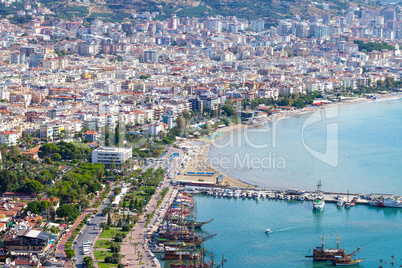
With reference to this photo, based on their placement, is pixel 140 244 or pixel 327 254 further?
pixel 140 244

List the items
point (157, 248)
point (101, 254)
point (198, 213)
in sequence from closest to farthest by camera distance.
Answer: point (101, 254) → point (157, 248) → point (198, 213)

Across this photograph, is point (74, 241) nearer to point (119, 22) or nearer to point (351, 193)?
point (351, 193)

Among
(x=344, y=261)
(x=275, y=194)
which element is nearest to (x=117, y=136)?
(x=275, y=194)

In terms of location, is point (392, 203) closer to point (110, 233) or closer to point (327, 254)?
point (327, 254)

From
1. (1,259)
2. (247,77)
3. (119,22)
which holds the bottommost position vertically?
(1,259)

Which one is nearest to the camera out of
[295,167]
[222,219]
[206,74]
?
[222,219]

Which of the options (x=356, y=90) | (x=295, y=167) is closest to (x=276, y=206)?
(x=295, y=167)
